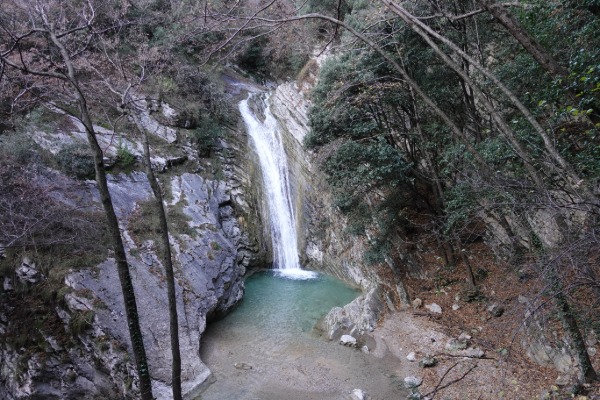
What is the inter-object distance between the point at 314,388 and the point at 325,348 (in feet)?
5.45

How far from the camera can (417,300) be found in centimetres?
1131

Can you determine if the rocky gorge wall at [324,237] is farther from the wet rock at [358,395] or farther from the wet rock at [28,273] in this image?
the wet rock at [28,273]

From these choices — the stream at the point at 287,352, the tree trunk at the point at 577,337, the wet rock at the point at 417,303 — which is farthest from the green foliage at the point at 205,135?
the tree trunk at the point at 577,337

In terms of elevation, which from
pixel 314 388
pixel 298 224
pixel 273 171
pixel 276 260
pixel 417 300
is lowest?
pixel 314 388

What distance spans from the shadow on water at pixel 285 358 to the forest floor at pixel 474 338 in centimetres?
96

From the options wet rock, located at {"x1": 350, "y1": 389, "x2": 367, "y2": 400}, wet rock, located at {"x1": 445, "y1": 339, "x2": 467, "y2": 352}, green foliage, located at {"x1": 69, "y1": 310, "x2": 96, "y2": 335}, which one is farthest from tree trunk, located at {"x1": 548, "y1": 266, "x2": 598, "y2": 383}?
green foliage, located at {"x1": 69, "y1": 310, "x2": 96, "y2": 335}

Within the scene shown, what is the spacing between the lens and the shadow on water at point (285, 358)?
8227 mm

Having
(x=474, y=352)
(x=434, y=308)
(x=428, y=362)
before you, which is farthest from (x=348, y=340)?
(x=474, y=352)

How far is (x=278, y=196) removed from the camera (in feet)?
58.1

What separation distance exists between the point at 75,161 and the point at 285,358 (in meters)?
9.57

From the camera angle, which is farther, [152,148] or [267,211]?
[267,211]

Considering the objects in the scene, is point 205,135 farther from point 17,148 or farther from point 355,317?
point 355,317

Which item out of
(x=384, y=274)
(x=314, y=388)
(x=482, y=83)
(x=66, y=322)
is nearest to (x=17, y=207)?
(x=66, y=322)

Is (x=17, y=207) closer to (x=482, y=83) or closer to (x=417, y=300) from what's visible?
(x=417, y=300)
